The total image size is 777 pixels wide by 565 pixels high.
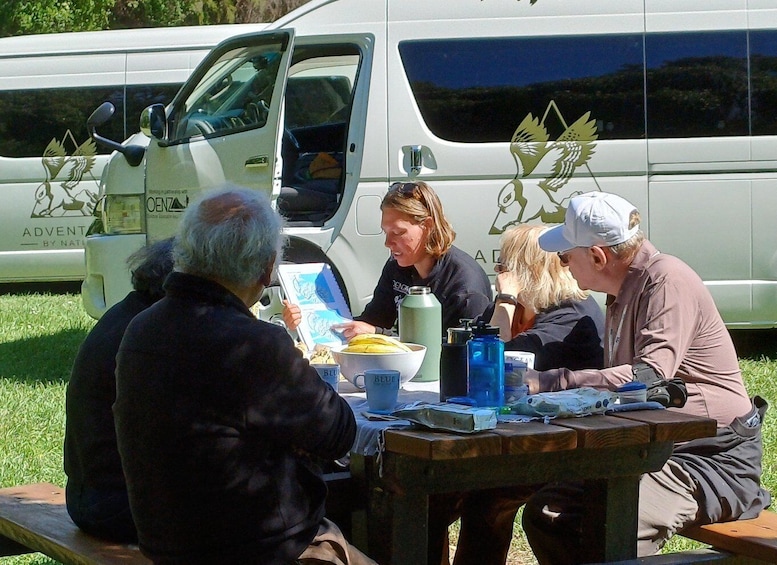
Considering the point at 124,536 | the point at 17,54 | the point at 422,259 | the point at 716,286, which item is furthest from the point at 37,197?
the point at 124,536

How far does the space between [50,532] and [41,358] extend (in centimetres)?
527

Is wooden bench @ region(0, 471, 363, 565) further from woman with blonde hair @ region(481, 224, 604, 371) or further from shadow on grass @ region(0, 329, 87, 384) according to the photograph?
shadow on grass @ region(0, 329, 87, 384)

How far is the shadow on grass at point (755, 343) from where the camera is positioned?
8.18 meters

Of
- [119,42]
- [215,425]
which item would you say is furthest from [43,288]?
[215,425]

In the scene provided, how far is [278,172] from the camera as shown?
6699mm

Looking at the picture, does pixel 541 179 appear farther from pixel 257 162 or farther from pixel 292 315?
pixel 292 315

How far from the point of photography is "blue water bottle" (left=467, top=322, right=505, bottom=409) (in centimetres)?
304

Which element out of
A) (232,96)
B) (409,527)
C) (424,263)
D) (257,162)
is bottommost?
(409,527)

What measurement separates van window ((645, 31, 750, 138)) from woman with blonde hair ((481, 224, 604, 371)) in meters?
3.36

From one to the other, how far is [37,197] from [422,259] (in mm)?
7705

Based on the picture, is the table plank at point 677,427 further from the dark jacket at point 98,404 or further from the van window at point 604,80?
the van window at point 604,80

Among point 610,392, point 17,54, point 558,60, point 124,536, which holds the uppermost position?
point 17,54

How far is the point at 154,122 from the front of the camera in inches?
282

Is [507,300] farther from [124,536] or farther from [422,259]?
[124,536]
